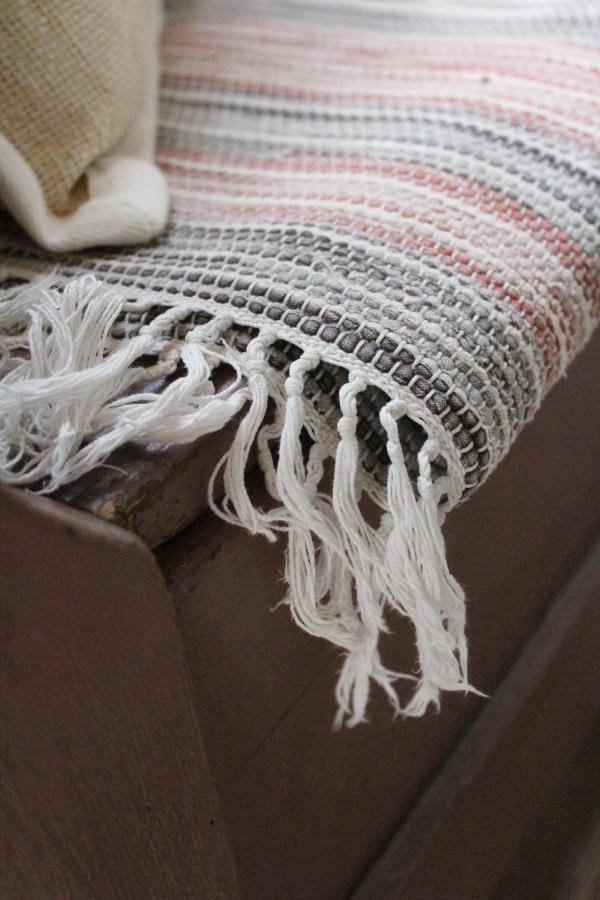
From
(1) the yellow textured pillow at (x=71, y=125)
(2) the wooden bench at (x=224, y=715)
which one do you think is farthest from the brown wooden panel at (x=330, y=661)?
(1) the yellow textured pillow at (x=71, y=125)

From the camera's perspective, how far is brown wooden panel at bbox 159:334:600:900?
414 millimetres

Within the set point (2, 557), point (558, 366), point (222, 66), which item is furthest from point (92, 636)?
point (222, 66)

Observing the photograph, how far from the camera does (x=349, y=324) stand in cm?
43

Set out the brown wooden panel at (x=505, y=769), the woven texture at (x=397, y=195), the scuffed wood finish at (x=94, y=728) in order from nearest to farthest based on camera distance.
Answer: the scuffed wood finish at (x=94, y=728), the woven texture at (x=397, y=195), the brown wooden panel at (x=505, y=769)

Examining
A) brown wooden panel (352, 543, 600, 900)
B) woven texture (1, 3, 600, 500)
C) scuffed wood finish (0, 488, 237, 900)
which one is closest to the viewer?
scuffed wood finish (0, 488, 237, 900)

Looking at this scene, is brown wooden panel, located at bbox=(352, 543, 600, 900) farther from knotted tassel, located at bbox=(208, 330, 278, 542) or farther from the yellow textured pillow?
the yellow textured pillow

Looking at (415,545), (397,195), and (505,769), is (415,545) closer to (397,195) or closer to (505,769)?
(397,195)

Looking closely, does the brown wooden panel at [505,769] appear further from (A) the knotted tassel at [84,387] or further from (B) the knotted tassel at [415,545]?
(A) the knotted tassel at [84,387]

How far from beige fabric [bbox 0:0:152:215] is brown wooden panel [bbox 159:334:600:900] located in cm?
26

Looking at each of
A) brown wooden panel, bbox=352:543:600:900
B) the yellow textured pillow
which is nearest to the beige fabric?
the yellow textured pillow

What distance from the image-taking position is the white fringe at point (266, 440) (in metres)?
0.38

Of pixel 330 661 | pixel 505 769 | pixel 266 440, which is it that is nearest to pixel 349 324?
pixel 266 440

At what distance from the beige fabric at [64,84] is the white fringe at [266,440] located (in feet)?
0.46

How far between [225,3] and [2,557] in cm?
64
